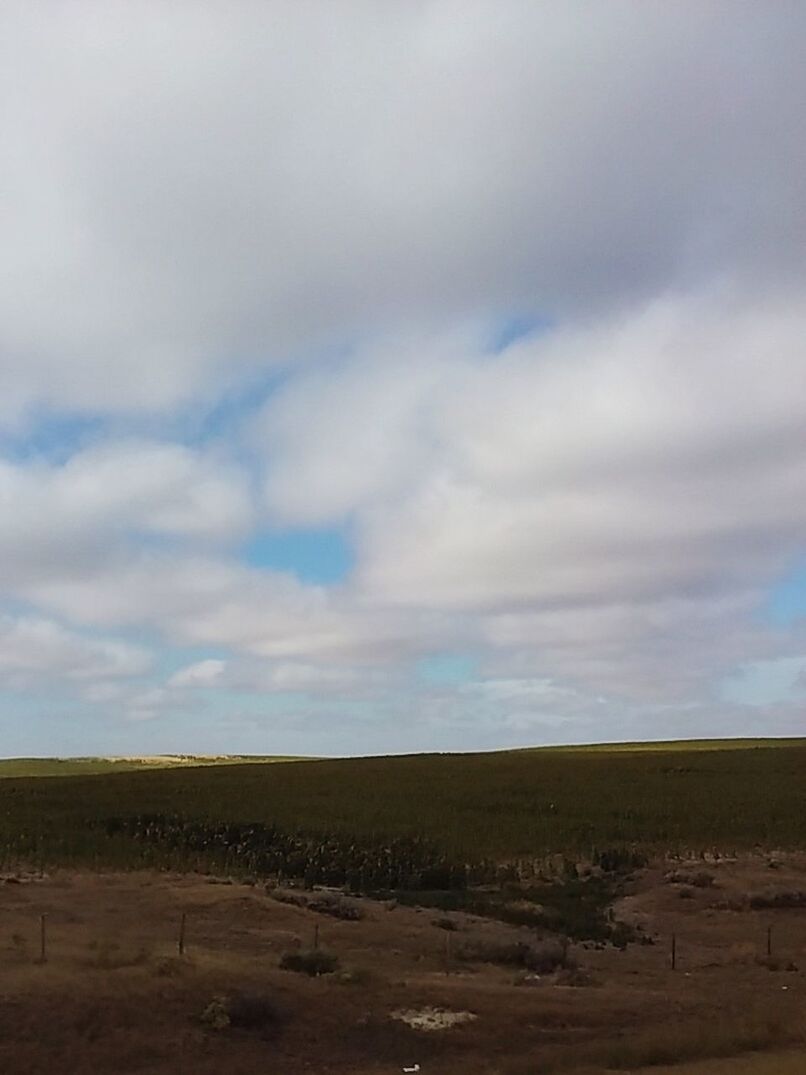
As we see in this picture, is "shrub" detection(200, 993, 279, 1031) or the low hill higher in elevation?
the low hill

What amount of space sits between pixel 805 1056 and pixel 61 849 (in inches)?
1209

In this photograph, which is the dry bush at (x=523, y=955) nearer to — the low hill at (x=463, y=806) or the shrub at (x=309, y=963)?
the shrub at (x=309, y=963)

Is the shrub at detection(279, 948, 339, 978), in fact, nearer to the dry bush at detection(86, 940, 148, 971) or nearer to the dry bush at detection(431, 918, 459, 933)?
the dry bush at detection(86, 940, 148, 971)

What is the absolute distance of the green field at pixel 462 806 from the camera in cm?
4516

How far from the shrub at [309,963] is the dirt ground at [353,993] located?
1.01 ft

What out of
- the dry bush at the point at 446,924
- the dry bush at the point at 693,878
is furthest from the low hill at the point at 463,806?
the dry bush at the point at 446,924

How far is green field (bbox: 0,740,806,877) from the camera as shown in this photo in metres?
45.2

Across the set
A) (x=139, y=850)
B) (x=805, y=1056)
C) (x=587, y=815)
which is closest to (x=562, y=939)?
(x=805, y=1056)

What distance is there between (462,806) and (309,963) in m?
32.4

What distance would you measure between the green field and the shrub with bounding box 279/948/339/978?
17.7 m

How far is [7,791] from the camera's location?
207 feet

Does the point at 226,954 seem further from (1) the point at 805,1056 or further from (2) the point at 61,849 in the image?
(2) the point at 61,849

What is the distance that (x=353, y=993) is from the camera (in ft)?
73.4

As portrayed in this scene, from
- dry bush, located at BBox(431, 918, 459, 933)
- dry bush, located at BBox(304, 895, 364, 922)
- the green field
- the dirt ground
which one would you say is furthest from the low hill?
the dirt ground
